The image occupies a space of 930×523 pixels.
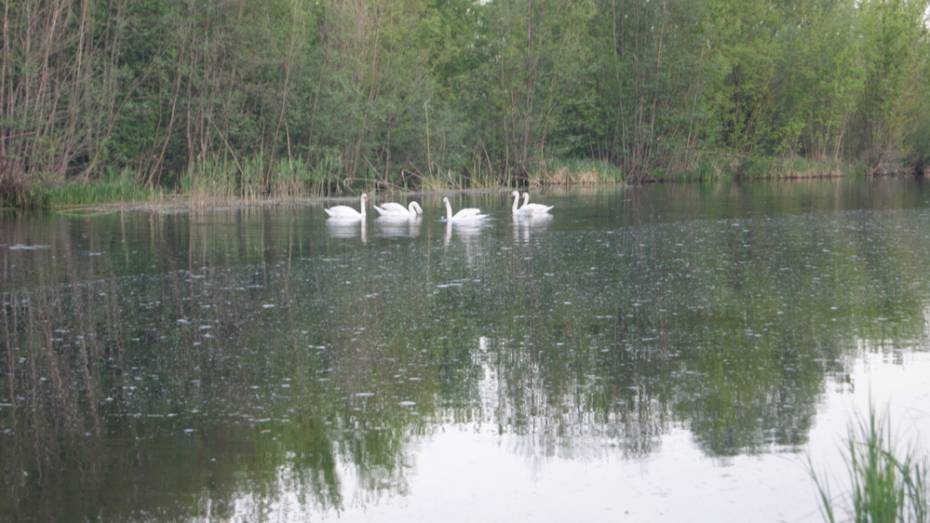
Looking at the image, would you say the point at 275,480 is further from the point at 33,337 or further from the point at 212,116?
the point at 212,116

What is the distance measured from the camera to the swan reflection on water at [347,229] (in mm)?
20906

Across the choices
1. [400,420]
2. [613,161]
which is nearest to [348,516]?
[400,420]

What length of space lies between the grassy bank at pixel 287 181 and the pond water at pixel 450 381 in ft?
38.7

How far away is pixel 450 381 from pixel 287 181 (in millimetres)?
25529

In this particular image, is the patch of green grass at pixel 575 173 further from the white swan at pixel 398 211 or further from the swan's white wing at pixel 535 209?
the swan's white wing at pixel 535 209

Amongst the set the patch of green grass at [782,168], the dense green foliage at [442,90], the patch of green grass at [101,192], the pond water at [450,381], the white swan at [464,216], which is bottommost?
the pond water at [450,381]

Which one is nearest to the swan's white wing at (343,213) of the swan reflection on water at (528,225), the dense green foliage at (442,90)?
the swan reflection on water at (528,225)

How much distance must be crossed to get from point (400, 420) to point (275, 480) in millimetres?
1331

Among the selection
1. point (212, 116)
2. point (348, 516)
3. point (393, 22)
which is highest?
point (393, 22)

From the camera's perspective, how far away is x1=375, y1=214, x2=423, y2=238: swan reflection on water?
21.4 m

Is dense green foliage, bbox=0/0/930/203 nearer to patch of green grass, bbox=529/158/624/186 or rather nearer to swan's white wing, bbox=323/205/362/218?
patch of green grass, bbox=529/158/624/186

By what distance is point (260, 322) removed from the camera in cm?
1095

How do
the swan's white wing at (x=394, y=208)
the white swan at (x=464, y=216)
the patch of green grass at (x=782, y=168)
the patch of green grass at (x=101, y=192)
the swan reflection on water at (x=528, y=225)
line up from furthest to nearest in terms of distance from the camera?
the patch of green grass at (x=782, y=168) < the patch of green grass at (x=101, y=192) < the swan's white wing at (x=394, y=208) < the white swan at (x=464, y=216) < the swan reflection on water at (x=528, y=225)

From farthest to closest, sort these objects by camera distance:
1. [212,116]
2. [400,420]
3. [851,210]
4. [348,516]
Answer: [212,116] < [851,210] < [400,420] < [348,516]
